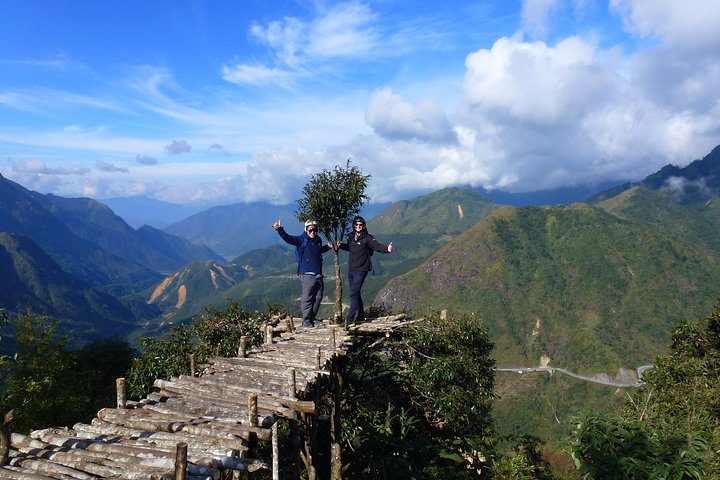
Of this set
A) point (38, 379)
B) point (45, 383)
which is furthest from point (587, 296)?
point (45, 383)

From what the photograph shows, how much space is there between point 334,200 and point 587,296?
18615cm

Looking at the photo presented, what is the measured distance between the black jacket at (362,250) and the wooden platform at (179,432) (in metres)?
4.78

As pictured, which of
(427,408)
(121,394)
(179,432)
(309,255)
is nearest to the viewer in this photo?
(179,432)

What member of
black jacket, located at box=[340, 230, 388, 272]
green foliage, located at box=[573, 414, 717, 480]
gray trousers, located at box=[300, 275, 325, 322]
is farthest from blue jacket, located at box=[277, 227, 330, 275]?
green foliage, located at box=[573, 414, 717, 480]

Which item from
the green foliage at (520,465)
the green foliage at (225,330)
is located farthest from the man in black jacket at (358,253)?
the green foliage at (225,330)

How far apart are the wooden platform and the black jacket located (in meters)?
4.78

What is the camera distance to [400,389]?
17.3 meters

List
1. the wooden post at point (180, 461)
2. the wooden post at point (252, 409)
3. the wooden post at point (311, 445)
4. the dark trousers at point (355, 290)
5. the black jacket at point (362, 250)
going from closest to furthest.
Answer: the wooden post at point (180, 461) → the wooden post at point (252, 409) → the wooden post at point (311, 445) → the black jacket at point (362, 250) → the dark trousers at point (355, 290)

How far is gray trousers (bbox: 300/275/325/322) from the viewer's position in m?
13.6

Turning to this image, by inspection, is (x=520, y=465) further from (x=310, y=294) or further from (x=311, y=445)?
(x=310, y=294)

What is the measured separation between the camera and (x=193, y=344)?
20531 mm

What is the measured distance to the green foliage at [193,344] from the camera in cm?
1833

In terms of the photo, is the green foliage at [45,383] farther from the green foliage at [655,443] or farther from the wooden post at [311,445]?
the green foliage at [655,443]

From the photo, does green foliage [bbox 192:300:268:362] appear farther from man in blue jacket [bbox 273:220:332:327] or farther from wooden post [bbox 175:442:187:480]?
wooden post [bbox 175:442:187:480]
